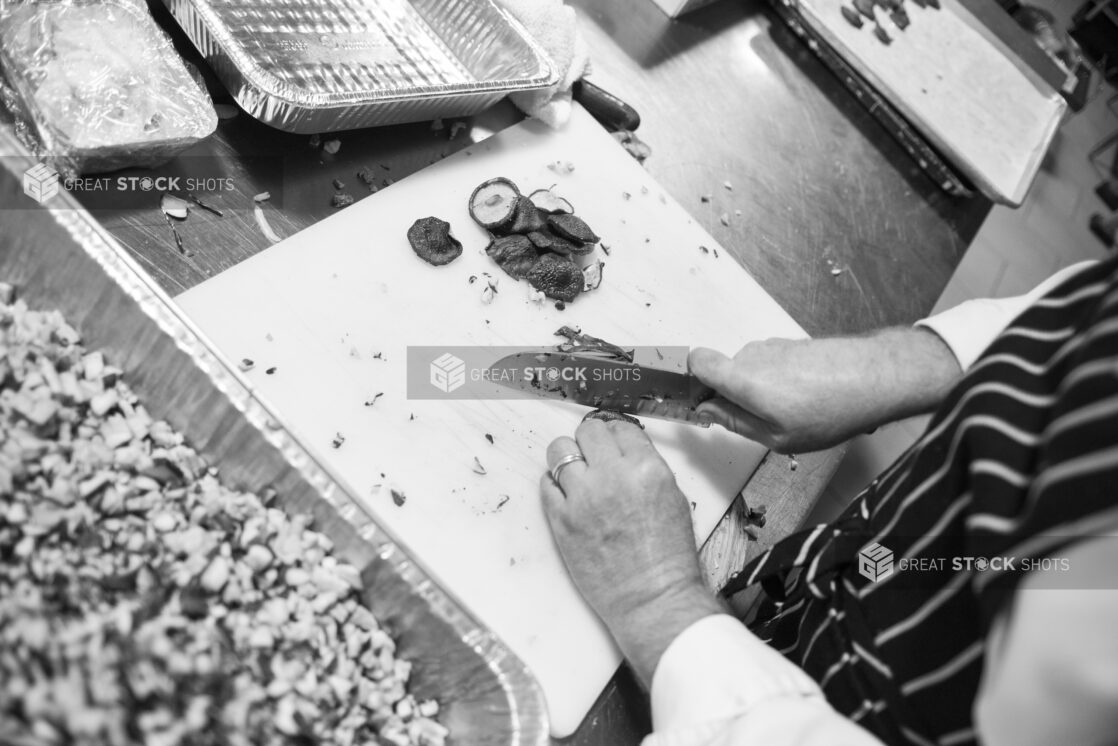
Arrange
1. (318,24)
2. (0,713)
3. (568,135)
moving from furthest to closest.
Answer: (568,135)
(318,24)
(0,713)

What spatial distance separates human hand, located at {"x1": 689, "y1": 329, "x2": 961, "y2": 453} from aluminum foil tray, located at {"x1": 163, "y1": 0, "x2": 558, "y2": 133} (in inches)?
31.9

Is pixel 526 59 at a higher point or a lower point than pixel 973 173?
lower

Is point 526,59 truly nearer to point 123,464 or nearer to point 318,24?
point 318,24

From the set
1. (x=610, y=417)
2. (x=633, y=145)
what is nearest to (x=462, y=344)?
(x=610, y=417)

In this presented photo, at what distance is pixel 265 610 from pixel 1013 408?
107 centimetres

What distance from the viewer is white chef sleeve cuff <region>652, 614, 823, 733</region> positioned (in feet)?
3.99

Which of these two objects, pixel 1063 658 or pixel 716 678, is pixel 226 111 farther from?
pixel 1063 658

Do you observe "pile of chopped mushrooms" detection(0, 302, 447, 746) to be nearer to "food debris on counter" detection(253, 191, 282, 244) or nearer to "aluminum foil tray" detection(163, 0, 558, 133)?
"food debris on counter" detection(253, 191, 282, 244)

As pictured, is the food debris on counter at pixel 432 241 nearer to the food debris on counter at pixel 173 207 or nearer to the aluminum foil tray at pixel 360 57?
the aluminum foil tray at pixel 360 57

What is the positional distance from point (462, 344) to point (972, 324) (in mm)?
1054

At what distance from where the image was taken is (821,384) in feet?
5.13

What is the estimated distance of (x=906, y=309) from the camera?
2.33 metres

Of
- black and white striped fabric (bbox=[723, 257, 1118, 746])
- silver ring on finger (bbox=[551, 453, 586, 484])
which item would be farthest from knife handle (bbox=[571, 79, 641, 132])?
black and white striped fabric (bbox=[723, 257, 1118, 746])

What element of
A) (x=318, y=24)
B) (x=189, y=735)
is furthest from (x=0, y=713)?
(x=318, y=24)
